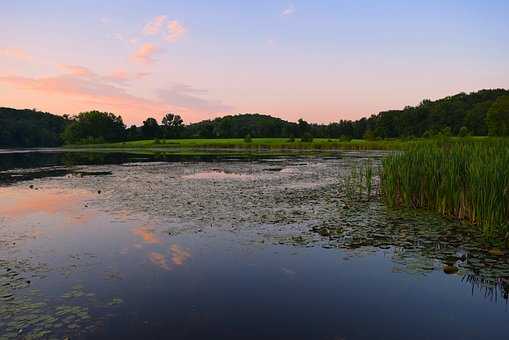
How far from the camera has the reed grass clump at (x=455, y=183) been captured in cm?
1222

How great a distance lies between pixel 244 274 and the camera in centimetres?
952

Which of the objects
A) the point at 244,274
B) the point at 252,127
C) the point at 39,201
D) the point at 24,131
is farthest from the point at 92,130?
the point at 244,274

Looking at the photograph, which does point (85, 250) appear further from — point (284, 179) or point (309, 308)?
point (284, 179)

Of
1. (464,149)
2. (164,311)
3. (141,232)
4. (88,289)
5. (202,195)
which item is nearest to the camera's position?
(164,311)

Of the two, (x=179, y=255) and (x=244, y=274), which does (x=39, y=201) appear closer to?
(x=179, y=255)

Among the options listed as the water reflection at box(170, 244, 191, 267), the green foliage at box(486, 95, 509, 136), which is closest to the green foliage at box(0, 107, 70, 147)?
the green foliage at box(486, 95, 509, 136)

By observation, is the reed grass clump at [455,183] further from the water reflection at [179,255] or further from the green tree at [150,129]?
the green tree at [150,129]

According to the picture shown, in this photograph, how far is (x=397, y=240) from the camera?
12250 mm

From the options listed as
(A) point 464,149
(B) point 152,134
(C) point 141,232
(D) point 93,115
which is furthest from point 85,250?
(D) point 93,115

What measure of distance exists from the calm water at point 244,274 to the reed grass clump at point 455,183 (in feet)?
3.04

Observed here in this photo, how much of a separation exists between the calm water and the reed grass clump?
36.4 inches

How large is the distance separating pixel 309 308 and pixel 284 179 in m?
21.1

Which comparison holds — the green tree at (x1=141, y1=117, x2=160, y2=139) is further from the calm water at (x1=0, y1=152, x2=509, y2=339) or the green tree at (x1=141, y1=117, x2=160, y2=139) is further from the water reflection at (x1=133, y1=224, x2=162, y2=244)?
the water reflection at (x1=133, y1=224, x2=162, y2=244)

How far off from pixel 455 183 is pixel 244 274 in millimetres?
9650
